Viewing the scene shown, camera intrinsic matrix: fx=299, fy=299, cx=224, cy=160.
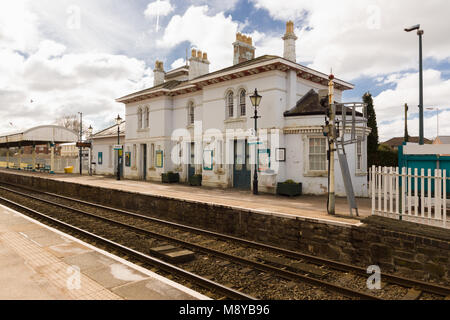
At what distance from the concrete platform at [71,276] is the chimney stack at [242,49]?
56.2 feet

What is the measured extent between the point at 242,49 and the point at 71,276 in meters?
19.3

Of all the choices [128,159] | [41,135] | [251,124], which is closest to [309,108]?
[251,124]

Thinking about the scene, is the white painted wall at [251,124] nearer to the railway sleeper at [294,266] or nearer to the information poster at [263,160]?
the information poster at [263,160]

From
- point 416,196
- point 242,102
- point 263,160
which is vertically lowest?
point 416,196

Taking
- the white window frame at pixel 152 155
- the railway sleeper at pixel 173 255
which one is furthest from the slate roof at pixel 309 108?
the white window frame at pixel 152 155

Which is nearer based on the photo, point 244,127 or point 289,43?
point 244,127

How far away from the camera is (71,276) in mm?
5234

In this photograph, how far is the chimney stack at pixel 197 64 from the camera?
22.4m

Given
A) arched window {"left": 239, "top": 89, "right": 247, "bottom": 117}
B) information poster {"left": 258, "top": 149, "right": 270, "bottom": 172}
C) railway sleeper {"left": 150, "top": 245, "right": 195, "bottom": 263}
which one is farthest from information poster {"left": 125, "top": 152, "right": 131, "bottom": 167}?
railway sleeper {"left": 150, "top": 245, "right": 195, "bottom": 263}

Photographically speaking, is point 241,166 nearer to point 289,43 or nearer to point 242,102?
point 242,102
